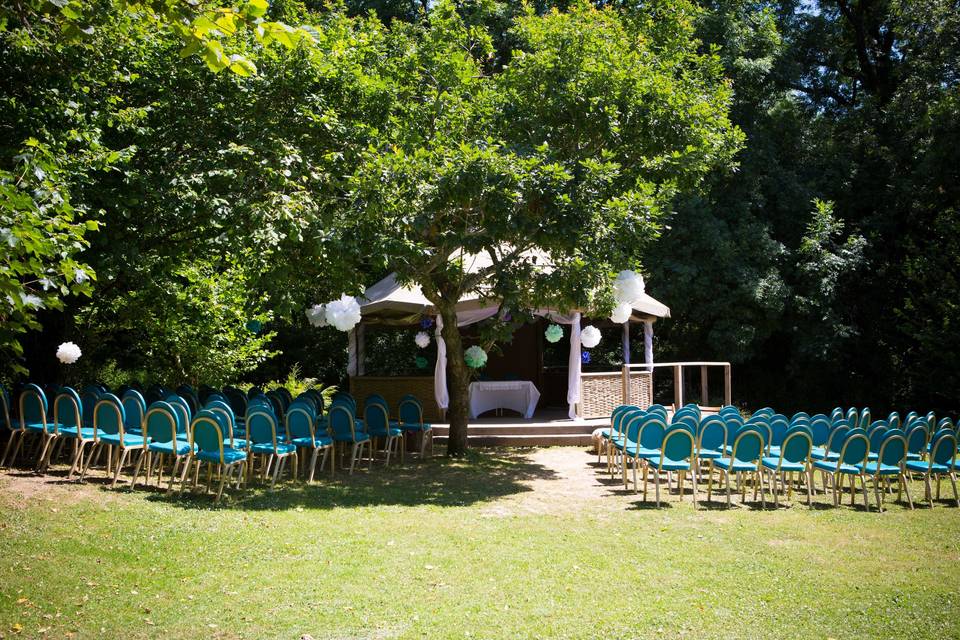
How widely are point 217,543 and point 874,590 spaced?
5638mm

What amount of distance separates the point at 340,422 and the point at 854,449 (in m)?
7.02

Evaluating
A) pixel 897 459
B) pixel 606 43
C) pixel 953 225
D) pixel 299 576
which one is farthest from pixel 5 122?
pixel 953 225

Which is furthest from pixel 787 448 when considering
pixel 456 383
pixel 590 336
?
pixel 590 336

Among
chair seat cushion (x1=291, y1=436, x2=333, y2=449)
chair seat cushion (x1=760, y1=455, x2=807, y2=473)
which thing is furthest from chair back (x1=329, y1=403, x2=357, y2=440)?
chair seat cushion (x1=760, y1=455, x2=807, y2=473)

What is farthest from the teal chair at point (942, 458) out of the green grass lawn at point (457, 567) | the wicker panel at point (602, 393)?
the wicker panel at point (602, 393)

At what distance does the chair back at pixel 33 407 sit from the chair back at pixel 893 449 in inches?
428

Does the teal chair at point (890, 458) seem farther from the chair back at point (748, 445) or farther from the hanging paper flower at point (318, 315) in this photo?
the hanging paper flower at point (318, 315)

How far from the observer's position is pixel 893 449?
9.75m

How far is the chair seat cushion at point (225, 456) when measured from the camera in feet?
29.8

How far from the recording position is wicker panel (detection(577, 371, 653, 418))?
16359mm

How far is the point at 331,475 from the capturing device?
1131 centimetres

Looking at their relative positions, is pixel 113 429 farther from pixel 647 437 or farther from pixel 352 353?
pixel 352 353

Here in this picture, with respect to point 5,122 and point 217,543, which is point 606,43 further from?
point 217,543

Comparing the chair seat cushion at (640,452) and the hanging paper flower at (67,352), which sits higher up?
the hanging paper flower at (67,352)
